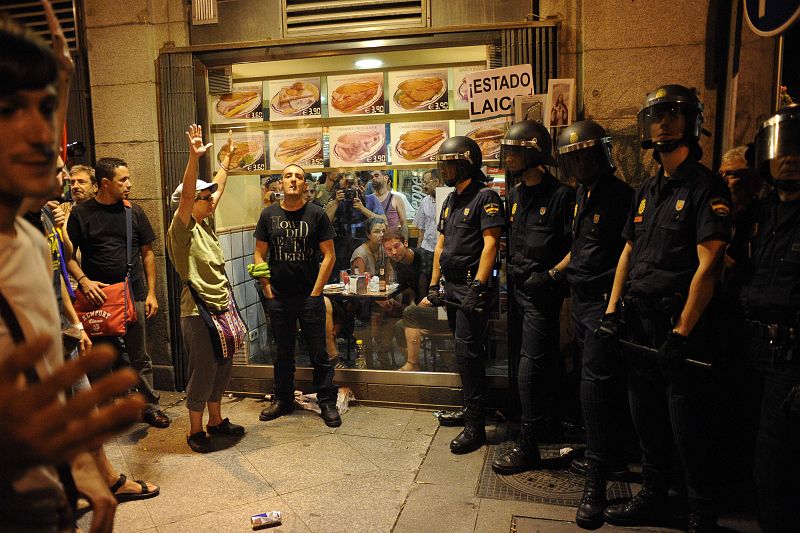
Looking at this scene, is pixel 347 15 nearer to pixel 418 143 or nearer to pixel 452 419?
pixel 418 143

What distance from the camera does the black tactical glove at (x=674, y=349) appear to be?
3.44 metres

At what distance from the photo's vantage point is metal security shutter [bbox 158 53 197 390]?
20.2ft

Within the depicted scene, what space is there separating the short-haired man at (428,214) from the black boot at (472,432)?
71.5 inches

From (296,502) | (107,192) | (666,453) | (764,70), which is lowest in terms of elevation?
(296,502)

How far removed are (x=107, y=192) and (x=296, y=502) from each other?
3203 millimetres

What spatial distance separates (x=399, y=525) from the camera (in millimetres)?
3834

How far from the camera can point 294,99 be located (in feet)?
20.7

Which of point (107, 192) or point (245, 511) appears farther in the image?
point (107, 192)

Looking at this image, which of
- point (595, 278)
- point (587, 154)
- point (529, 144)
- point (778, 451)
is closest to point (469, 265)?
point (529, 144)

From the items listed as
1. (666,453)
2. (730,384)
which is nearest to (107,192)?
(666,453)

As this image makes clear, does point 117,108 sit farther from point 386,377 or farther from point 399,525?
point 399,525

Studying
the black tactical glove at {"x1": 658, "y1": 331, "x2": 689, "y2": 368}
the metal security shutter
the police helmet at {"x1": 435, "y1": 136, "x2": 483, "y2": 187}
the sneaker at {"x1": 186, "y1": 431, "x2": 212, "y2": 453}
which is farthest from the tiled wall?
the black tactical glove at {"x1": 658, "y1": 331, "x2": 689, "y2": 368}

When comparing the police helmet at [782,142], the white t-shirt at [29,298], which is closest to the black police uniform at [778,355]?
the police helmet at [782,142]

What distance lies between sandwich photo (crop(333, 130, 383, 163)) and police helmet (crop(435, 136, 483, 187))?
3.71 feet
